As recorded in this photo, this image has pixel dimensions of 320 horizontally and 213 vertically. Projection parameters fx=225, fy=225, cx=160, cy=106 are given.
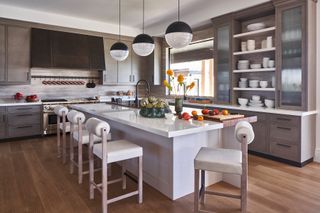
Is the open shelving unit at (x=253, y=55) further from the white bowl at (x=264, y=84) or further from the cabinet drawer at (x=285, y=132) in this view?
the cabinet drawer at (x=285, y=132)

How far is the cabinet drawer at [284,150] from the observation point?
3.41 metres

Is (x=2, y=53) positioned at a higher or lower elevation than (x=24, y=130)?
higher

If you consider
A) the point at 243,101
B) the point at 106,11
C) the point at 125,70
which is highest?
the point at 106,11

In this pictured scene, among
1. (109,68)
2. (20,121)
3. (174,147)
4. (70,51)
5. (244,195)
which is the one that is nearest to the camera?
(244,195)

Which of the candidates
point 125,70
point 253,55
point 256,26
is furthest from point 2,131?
point 256,26

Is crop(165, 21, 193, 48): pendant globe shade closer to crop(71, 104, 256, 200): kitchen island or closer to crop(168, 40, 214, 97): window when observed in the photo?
crop(71, 104, 256, 200): kitchen island

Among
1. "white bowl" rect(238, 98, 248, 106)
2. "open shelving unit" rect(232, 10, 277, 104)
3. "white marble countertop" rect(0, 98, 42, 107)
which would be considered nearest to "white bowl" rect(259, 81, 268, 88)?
"open shelving unit" rect(232, 10, 277, 104)

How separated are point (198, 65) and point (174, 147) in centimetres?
384

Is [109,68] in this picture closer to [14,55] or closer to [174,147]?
[14,55]

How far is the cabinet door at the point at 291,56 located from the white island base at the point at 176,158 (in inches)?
61.8

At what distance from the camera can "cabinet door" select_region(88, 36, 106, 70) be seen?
5.94 m

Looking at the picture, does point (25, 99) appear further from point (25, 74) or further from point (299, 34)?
point (299, 34)

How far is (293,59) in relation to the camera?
3.53m

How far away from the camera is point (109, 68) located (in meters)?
6.28
